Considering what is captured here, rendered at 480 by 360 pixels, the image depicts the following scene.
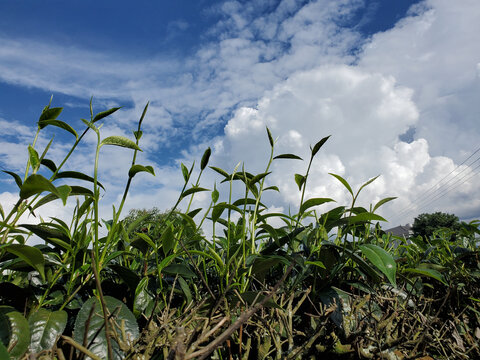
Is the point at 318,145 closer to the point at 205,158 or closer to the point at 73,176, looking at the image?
the point at 205,158

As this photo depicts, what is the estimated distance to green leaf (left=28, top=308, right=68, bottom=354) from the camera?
28.5 inches

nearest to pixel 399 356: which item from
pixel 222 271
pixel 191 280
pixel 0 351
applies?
pixel 222 271

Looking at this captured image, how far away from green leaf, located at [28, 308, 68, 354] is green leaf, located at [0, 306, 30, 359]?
4 cm

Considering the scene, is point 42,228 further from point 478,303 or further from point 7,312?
point 478,303

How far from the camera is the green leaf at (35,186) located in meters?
0.63

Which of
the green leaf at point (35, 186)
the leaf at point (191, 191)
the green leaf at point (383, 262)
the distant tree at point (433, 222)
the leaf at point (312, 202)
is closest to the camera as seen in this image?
the green leaf at point (35, 186)

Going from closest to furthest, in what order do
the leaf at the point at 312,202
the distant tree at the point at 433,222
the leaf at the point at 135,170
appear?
the leaf at the point at 135,170
the leaf at the point at 312,202
the distant tree at the point at 433,222

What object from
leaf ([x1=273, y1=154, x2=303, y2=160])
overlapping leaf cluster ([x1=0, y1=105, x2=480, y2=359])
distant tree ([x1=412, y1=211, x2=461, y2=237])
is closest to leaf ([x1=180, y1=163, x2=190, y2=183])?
overlapping leaf cluster ([x1=0, y1=105, x2=480, y2=359])

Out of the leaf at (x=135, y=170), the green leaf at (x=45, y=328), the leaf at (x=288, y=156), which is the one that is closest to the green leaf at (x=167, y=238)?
the leaf at (x=135, y=170)

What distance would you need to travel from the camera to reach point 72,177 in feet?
2.95

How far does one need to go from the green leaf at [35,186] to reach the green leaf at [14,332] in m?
0.27

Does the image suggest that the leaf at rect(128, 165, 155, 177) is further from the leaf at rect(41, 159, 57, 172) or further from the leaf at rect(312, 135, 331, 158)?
the leaf at rect(312, 135, 331, 158)

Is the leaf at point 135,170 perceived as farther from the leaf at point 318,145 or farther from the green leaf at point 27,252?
the leaf at point 318,145

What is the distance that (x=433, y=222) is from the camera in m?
34.8
